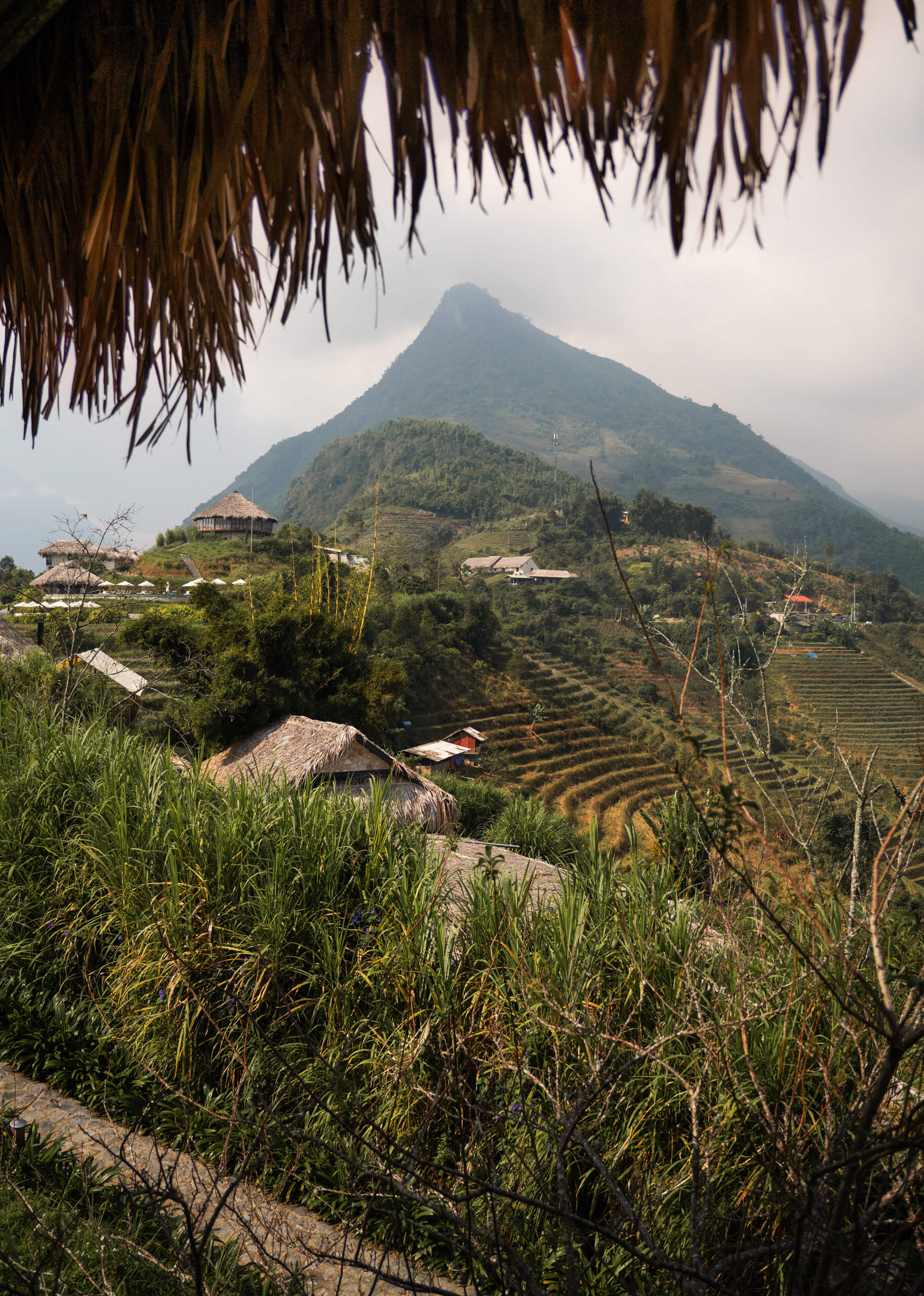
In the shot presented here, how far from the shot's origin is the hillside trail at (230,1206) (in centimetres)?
146

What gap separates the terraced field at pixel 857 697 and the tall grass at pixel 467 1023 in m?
30.3

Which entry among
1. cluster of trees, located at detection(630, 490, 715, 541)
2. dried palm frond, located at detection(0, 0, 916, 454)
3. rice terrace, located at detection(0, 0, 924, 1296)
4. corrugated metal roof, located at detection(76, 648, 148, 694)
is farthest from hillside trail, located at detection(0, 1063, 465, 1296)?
cluster of trees, located at detection(630, 490, 715, 541)

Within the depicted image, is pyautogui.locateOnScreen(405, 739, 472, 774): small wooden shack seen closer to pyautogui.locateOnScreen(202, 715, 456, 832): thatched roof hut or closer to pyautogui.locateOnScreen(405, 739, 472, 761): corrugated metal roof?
pyautogui.locateOnScreen(405, 739, 472, 761): corrugated metal roof

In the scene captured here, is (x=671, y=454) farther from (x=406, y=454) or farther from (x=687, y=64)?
(x=687, y=64)

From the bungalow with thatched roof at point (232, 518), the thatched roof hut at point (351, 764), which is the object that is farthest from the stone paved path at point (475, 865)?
the bungalow with thatched roof at point (232, 518)

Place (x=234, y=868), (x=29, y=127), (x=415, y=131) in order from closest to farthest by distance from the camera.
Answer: (x=415, y=131)
(x=29, y=127)
(x=234, y=868)

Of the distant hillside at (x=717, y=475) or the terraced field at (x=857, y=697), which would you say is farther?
the distant hillside at (x=717, y=475)

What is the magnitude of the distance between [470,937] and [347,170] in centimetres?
213

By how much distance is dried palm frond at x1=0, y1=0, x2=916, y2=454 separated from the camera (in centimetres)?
62

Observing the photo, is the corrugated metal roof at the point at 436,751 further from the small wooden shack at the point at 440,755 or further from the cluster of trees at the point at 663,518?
the cluster of trees at the point at 663,518

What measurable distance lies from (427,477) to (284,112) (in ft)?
313

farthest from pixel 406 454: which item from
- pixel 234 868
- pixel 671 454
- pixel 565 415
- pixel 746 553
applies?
pixel 234 868

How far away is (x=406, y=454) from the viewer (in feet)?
364

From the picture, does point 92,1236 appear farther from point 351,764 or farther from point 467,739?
point 467,739
